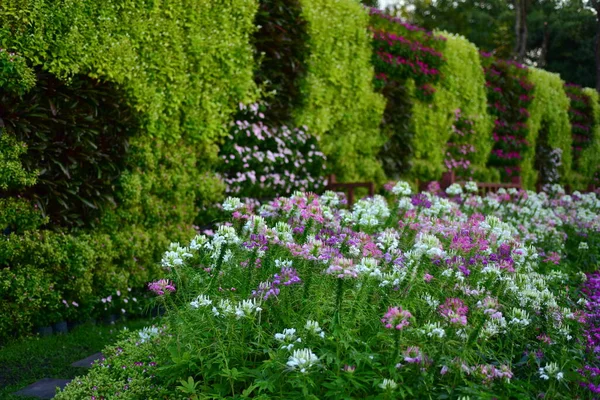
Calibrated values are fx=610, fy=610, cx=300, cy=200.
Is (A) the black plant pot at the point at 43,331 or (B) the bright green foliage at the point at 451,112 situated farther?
(B) the bright green foliage at the point at 451,112

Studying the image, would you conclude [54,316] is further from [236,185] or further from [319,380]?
[319,380]

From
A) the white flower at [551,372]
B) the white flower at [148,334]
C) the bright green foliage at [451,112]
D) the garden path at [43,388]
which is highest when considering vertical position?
the bright green foliage at [451,112]

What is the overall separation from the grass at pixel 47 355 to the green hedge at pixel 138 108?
223 millimetres

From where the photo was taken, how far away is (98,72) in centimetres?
552

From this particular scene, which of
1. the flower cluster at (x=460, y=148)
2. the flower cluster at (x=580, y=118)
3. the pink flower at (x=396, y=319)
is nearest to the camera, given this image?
the pink flower at (x=396, y=319)

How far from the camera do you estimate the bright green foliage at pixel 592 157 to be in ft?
56.7

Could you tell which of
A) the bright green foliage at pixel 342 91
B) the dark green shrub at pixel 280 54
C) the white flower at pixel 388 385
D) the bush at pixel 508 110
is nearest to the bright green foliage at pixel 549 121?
the bush at pixel 508 110

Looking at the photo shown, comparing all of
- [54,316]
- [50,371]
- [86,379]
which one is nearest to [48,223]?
[54,316]

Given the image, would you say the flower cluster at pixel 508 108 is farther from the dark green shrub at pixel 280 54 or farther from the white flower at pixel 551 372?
the white flower at pixel 551 372

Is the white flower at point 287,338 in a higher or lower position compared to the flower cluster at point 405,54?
lower

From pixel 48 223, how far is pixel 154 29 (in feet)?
7.27

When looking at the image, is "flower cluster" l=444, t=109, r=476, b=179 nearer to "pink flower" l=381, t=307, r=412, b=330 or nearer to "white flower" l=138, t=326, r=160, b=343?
"white flower" l=138, t=326, r=160, b=343

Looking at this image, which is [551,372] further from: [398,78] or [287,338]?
[398,78]

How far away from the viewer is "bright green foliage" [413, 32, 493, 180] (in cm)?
1038
